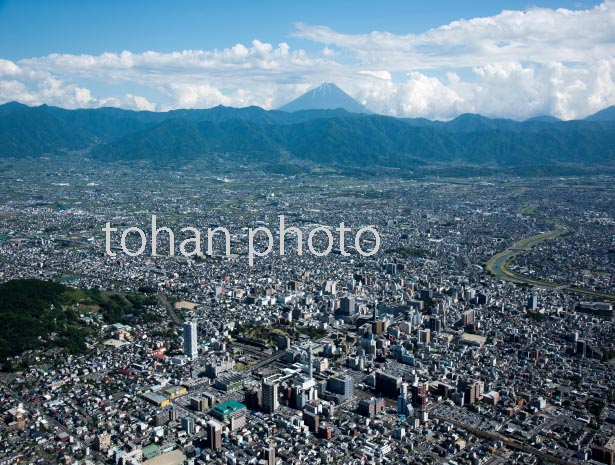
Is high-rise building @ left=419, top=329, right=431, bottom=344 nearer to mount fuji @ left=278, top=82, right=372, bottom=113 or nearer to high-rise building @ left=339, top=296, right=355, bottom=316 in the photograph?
high-rise building @ left=339, top=296, right=355, bottom=316

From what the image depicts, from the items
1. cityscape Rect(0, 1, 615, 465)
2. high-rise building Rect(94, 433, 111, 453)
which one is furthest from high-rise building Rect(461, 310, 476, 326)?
high-rise building Rect(94, 433, 111, 453)

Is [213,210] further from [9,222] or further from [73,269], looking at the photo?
[73,269]

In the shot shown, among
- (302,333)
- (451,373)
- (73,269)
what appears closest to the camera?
(451,373)

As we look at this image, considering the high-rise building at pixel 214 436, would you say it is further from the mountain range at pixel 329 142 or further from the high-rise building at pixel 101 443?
the mountain range at pixel 329 142

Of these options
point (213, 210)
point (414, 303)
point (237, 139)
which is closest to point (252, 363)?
point (414, 303)

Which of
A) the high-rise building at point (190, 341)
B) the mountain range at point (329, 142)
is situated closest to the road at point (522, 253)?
the high-rise building at point (190, 341)

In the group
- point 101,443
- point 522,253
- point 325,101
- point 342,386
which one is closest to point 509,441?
point 342,386
